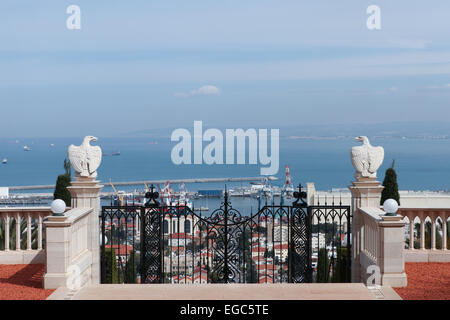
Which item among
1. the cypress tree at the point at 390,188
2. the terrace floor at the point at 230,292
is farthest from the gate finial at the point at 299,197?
the cypress tree at the point at 390,188

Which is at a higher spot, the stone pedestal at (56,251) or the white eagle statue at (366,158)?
the white eagle statue at (366,158)

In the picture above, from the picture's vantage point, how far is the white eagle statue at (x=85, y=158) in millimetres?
9414

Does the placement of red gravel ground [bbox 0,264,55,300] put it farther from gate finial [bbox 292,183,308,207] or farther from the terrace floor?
gate finial [bbox 292,183,308,207]

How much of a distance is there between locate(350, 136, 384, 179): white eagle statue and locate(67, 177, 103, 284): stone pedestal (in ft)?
13.6

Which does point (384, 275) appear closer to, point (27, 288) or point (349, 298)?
point (349, 298)

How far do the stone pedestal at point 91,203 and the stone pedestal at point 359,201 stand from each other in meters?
4.15

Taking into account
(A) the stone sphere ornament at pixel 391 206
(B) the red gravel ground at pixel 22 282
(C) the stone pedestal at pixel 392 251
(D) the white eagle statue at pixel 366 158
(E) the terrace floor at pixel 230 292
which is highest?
(D) the white eagle statue at pixel 366 158

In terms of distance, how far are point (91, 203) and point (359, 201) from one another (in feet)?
14.3

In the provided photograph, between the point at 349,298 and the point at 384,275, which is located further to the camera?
the point at 384,275

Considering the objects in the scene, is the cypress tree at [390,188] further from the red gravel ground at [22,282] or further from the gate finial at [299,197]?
the red gravel ground at [22,282]

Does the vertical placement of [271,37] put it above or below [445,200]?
above
